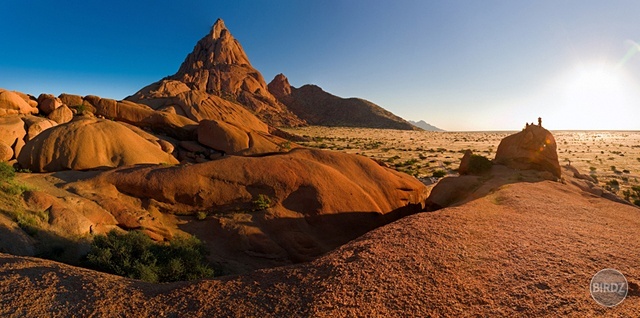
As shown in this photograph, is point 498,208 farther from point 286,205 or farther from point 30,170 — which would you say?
point 30,170

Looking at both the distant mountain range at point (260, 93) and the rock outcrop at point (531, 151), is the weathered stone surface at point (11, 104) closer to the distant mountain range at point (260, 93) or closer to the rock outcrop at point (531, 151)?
the rock outcrop at point (531, 151)

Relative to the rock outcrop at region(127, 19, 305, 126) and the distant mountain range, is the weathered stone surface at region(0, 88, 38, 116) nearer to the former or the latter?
the distant mountain range

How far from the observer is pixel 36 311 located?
4.31 meters

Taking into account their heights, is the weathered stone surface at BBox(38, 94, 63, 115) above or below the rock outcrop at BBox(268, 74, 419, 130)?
below

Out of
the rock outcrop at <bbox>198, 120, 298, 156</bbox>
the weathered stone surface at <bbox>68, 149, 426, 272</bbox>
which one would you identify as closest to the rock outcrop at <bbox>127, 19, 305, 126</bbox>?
the rock outcrop at <bbox>198, 120, 298, 156</bbox>

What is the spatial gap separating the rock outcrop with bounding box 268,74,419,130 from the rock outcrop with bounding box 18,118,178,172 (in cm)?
10463

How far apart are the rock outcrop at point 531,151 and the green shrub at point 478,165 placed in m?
2.05

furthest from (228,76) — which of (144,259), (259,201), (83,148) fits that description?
(144,259)

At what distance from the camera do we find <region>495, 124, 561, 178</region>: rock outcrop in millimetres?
20219

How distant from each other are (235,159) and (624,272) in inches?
603

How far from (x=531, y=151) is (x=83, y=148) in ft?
99.3

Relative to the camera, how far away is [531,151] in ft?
69.8

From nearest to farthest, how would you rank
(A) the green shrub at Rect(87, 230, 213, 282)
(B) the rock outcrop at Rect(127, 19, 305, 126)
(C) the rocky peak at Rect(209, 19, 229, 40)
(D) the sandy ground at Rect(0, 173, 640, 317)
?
(D) the sandy ground at Rect(0, 173, 640, 317), (A) the green shrub at Rect(87, 230, 213, 282), (B) the rock outcrop at Rect(127, 19, 305, 126), (C) the rocky peak at Rect(209, 19, 229, 40)

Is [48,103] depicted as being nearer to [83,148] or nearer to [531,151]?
[83,148]
